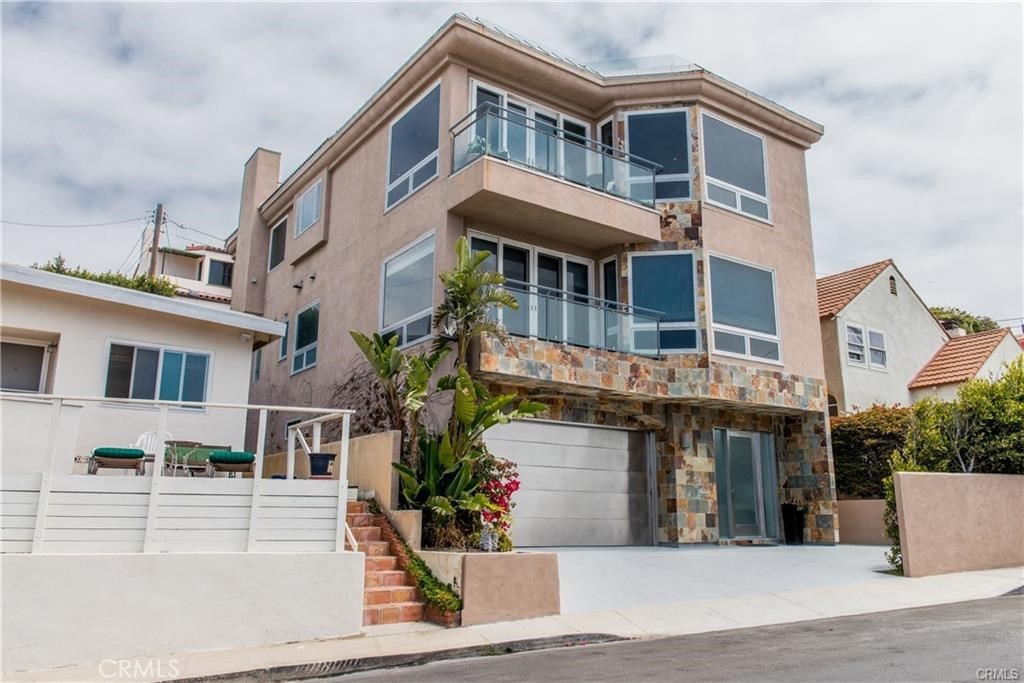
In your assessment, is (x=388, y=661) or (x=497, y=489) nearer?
(x=388, y=661)

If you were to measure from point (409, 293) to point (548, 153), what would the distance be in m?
3.91

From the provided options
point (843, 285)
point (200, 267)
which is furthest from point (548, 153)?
point (200, 267)

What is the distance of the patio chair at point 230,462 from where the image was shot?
10.5 metres

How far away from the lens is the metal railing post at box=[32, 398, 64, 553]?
330 inches

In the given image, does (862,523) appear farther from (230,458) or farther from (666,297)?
(230,458)

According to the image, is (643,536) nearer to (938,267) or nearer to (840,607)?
(840,607)

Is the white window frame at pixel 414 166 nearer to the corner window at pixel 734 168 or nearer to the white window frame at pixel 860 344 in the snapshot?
the corner window at pixel 734 168

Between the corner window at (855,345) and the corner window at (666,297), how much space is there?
8018mm

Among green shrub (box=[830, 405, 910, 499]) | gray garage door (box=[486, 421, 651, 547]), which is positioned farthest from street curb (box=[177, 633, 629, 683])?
green shrub (box=[830, 405, 910, 499])

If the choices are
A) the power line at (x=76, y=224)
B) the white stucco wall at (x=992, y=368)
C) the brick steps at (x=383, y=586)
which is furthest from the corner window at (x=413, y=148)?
the white stucco wall at (x=992, y=368)

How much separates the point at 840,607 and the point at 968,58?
8.07 m

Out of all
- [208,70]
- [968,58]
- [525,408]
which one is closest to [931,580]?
[525,408]

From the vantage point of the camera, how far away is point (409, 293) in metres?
15.6

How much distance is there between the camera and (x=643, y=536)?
16.1 meters
